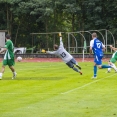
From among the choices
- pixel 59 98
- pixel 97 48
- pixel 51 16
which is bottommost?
pixel 59 98

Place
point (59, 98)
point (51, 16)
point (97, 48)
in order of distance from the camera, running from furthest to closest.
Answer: point (51, 16)
point (97, 48)
point (59, 98)

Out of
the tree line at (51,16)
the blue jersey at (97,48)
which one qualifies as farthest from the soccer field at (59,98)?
the tree line at (51,16)

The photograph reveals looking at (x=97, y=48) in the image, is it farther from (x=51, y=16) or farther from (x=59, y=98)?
(x=51, y=16)

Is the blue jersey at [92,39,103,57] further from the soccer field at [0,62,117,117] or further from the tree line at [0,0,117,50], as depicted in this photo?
the tree line at [0,0,117,50]

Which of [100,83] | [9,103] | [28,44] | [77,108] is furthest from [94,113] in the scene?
[28,44]

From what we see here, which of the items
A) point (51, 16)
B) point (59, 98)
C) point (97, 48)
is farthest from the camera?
point (51, 16)

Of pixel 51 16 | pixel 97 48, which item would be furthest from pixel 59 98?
pixel 51 16

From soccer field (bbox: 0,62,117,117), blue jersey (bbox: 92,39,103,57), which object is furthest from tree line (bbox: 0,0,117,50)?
soccer field (bbox: 0,62,117,117)

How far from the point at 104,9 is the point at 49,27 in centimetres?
755

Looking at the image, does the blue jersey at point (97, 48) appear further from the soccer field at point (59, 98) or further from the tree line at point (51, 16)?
the tree line at point (51, 16)

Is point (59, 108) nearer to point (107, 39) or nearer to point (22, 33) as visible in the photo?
point (107, 39)

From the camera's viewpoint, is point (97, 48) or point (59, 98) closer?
point (59, 98)

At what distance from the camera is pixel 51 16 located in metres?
65.6

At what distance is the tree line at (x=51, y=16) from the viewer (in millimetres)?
61344
